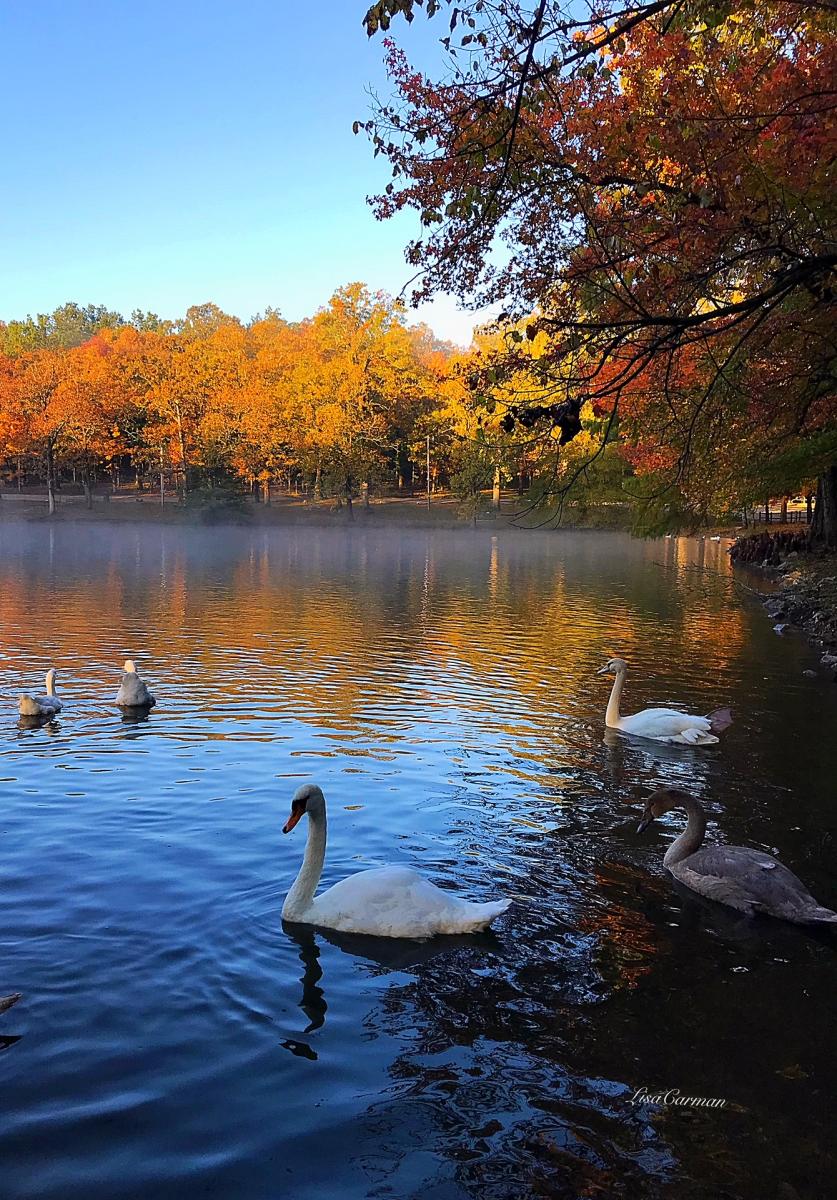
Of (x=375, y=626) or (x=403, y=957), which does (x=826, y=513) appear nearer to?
(x=375, y=626)

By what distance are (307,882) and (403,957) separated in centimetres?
101

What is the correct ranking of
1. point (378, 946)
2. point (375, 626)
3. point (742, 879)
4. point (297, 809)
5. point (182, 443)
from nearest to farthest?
point (378, 946)
point (742, 879)
point (297, 809)
point (375, 626)
point (182, 443)

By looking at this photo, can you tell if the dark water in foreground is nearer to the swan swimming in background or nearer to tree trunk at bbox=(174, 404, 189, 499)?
the swan swimming in background

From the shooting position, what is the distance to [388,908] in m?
7.19

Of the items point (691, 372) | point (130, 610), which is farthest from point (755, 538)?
point (130, 610)

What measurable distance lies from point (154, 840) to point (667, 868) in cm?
497

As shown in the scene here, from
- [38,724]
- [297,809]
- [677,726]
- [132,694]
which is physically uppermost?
[297,809]

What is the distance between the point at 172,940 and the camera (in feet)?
23.3

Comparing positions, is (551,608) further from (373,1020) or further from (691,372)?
(373,1020)

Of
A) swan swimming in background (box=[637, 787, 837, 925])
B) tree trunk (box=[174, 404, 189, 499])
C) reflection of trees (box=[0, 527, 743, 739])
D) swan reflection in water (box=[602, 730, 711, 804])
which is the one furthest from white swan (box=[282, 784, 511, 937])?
tree trunk (box=[174, 404, 189, 499])

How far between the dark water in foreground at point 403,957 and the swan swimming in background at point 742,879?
177 mm
